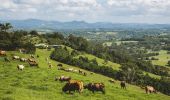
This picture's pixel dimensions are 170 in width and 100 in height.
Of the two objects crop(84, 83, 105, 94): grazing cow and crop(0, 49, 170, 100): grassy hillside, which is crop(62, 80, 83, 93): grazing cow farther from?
crop(84, 83, 105, 94): grazing cow

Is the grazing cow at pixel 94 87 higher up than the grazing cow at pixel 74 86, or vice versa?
the grazing cow at pixel 74 86

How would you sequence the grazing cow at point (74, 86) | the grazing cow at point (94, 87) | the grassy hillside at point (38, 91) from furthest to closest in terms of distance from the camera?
the grazing cow at point (94, 87) → the grazing cow at point (74, 86) → the grassy hillside at point (38, 91)

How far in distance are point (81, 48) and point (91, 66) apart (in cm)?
6100

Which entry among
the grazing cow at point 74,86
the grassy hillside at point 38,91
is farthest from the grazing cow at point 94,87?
the grazing cow at point 74,86

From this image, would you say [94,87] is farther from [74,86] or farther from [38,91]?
A: [38,91]

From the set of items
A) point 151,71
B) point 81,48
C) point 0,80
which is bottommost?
point 151,71

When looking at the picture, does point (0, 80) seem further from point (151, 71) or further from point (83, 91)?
point (151, 71)

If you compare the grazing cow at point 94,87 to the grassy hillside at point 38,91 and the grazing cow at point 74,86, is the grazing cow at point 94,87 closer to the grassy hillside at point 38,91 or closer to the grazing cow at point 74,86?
the grassy hillside at point 38,91

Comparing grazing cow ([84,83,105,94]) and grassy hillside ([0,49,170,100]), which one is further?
grazing cow ([84,83,105,94])

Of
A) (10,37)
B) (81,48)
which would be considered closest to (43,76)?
(10,37)

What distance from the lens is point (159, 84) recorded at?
5187 inches

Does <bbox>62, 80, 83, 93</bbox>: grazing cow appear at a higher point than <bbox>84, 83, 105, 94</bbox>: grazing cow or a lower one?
higher

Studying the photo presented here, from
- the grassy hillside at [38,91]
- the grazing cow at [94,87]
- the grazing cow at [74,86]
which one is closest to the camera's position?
the grassy hillside at [38,91]

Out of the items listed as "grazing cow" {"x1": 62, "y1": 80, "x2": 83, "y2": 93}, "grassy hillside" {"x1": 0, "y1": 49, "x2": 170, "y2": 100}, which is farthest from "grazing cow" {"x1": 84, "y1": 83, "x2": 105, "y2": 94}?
"grazing cow" {"x1": 62, "y1": 80, "x2": 83, "y2": 93}
